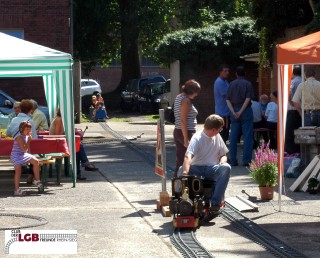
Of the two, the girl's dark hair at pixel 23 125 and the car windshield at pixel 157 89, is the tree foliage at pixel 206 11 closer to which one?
the car windshield at pixel 157 89

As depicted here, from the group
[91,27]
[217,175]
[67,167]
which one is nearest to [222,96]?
[67,167]

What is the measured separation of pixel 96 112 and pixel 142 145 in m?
13.9

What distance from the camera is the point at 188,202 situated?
36.5 ft

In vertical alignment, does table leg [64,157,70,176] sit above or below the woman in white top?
below

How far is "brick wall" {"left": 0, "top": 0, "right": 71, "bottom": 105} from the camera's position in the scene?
1315 inches

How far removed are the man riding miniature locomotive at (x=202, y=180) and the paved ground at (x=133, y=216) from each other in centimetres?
22

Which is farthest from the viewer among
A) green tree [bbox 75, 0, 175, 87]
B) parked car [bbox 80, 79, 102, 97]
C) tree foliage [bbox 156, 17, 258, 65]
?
parked car [bbox 80, 79, 102, 97]

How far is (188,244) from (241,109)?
24.9 ft

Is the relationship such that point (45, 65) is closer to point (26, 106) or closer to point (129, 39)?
point (26, 106)

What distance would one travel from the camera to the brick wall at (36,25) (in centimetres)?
3341

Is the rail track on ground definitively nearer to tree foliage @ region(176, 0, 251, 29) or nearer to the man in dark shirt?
the man in dark shirt

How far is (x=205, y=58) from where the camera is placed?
39.1 m

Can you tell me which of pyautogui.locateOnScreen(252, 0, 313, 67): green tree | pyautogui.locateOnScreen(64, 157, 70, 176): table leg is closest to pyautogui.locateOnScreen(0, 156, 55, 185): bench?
pyautogui.locateOnScreen(64, 157, 70, 176): table leg

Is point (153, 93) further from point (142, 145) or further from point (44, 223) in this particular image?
point (44, 223)
